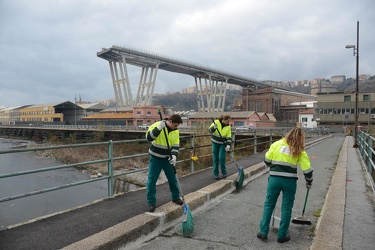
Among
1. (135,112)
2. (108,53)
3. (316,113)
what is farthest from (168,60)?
(316,113)

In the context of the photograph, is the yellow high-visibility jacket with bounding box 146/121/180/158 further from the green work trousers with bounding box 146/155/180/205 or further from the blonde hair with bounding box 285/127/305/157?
the blonde hair with bounding box 285/127/305/157

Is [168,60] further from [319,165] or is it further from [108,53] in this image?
[319,165]

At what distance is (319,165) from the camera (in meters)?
10.6

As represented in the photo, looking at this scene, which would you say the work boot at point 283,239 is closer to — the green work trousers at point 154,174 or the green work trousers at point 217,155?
the green work trousers at point 154,174

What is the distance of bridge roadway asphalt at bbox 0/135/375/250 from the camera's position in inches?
143

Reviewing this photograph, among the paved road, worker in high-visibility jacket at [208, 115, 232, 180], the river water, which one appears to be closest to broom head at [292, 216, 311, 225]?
the paved road

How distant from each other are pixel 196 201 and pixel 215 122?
→ 2575mm

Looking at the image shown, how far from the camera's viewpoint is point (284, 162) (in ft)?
12.6

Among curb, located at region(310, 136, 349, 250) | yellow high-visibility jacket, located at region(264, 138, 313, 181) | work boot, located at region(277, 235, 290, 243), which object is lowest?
work boot, located at region(277, 235, 290, 243)

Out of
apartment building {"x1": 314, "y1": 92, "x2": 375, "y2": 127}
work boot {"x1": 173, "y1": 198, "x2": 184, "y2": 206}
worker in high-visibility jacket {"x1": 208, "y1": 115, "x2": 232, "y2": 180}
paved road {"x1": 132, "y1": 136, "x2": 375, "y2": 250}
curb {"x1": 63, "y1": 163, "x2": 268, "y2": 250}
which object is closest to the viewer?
curb {"x1": 63, "y1": 163, "x2": 268, "y2": 250}

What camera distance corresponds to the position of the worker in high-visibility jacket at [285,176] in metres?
3.85

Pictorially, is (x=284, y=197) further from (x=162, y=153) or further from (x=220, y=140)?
(x=220, y=140)

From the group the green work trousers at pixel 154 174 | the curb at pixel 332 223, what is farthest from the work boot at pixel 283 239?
the green work trousers at pixel 154 174

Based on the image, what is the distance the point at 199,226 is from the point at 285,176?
159 centimetres
